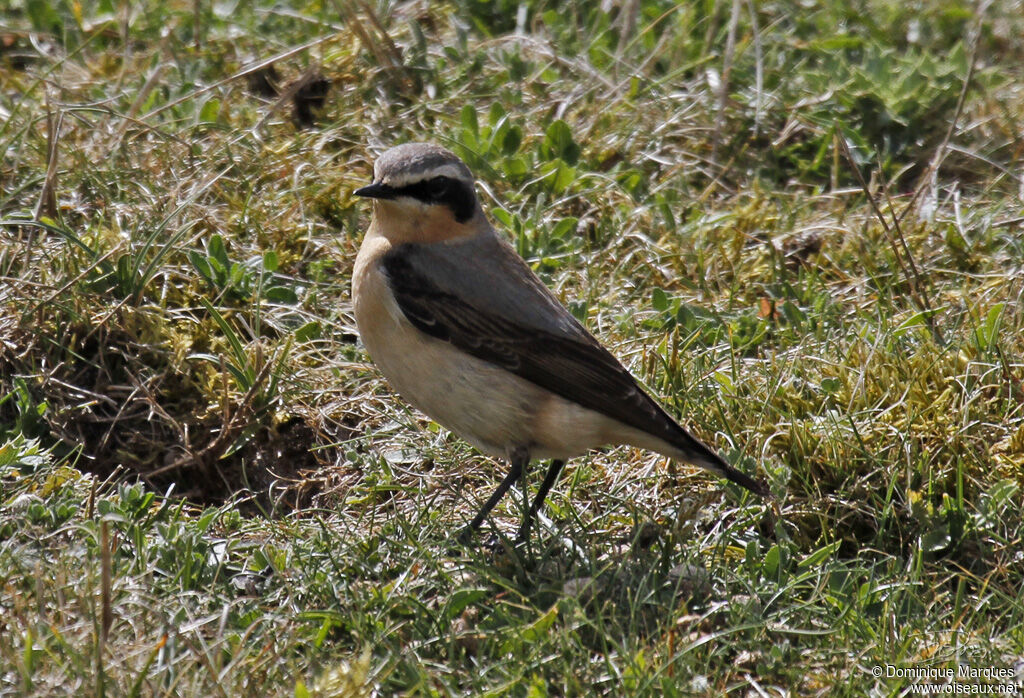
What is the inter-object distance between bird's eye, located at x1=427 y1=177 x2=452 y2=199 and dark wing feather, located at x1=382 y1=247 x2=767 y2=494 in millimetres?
408

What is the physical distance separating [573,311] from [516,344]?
1.13 m

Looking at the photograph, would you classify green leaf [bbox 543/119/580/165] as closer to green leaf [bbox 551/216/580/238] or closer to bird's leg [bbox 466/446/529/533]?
green leaf [bbox 551/216/580/238]

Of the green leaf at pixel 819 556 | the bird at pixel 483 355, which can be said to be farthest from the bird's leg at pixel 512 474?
the green leaf at pixel 819 556

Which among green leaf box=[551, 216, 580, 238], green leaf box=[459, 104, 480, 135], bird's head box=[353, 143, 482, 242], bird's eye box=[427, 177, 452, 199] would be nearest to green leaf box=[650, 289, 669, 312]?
green leaf box=[551, 216, 580, 238]

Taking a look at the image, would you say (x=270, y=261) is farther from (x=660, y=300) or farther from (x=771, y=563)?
(x=771, y=563)

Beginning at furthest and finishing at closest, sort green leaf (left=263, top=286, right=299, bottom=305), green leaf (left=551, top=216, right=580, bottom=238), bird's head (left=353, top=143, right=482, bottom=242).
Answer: green leaf (left=551, top=216, right=580, bottom=238)
green leaf (left=263, top=286, right=299, bottom=305)
bird's head (left=353, top=143, right=482, bottom=242)

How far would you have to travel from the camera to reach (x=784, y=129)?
912 cm

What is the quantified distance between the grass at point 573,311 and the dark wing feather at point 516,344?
566 mm

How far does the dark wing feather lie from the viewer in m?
6.19

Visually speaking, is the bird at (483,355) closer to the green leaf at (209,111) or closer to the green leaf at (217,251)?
the green leaf at (217,251)

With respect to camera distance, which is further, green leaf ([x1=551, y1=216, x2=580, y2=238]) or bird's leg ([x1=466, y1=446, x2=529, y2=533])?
green leaf ([x1=551, y1=216, x2=580, y2=238])

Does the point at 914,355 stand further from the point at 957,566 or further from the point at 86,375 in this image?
the point at 86,375

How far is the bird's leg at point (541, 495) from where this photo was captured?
5.83 meters

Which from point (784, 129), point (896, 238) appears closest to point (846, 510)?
point (896, 238)
